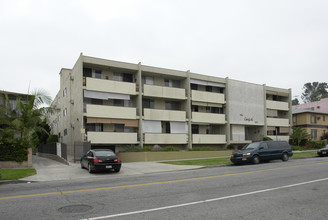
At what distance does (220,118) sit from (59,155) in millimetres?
19565

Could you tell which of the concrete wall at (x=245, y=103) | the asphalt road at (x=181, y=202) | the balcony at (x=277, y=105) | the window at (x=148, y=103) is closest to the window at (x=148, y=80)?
the window at (x=148, y=103)

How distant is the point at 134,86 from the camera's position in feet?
96.9

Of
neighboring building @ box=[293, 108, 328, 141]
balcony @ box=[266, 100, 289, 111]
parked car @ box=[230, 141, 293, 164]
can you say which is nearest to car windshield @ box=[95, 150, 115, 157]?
parked car @ box=[230, 141, 293, 164]

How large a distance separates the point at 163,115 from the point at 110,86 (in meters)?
6.90

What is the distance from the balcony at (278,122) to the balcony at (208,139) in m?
9.24

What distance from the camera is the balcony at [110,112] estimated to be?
88.6 ft

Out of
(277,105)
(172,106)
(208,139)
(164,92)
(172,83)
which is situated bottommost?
(208,139)

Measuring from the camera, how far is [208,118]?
34531mm

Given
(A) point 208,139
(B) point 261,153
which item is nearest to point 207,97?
(A) point 208,139

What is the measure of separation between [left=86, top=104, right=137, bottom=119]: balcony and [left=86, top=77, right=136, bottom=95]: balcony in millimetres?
1702

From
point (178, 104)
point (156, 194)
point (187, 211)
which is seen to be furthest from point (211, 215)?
point (178, 104)

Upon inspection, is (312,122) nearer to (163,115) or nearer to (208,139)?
(208,139)

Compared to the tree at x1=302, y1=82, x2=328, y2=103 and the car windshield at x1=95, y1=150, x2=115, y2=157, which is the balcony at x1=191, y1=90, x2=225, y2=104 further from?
the tree at x1=302, y1=82, x2=328, y2=103

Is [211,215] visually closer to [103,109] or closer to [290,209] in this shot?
[290,209]
